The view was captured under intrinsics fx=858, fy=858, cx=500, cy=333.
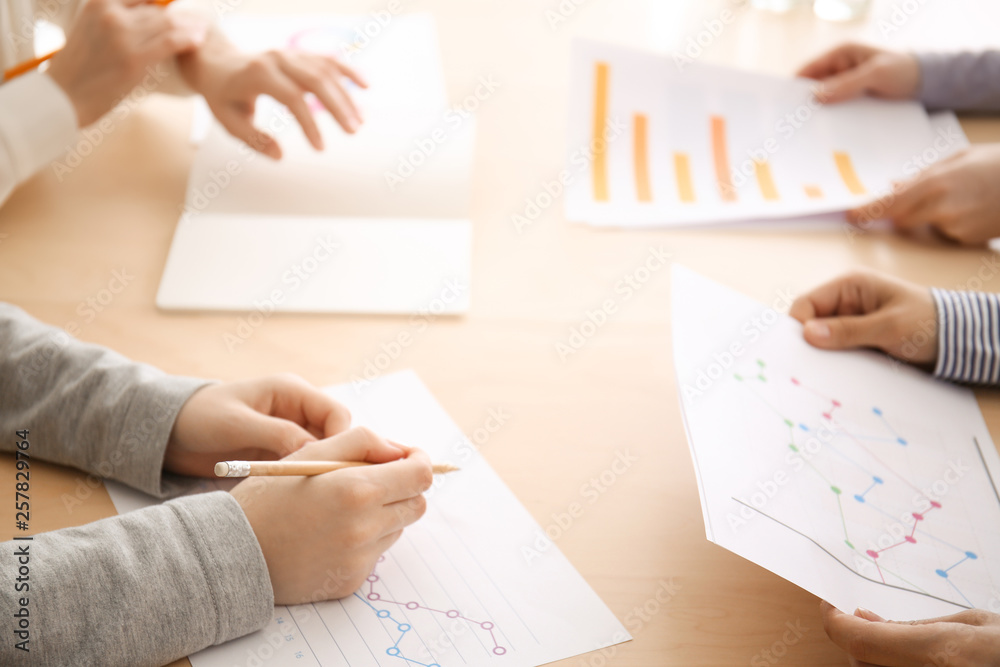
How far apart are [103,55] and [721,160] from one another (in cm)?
68

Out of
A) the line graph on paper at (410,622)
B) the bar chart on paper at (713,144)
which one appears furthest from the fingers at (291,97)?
the line graph on paper at (410,622)

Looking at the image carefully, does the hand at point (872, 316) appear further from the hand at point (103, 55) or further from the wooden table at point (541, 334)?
the hand at point (103, 55)

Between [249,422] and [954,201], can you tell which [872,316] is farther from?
[249,422]

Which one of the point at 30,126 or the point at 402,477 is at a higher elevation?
the point at 30,126

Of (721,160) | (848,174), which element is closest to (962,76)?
(848,174)

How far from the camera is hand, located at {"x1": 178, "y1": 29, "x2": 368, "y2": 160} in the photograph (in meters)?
0.92

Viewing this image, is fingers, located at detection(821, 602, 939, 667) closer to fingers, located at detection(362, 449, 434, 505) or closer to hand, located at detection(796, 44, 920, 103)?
fingers, located at detection(362, 449, 434, 505)

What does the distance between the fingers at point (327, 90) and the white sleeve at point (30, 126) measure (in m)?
0.23

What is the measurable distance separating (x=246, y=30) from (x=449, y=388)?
27.6 inches

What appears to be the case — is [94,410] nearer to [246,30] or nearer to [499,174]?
[499,174]

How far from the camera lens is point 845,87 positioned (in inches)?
41.3

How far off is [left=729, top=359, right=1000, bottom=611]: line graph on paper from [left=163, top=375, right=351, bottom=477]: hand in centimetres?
31

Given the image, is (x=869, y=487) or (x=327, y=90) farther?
(x=327, y=90)

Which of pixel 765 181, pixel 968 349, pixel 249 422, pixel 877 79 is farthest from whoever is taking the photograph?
pixel 877 79
